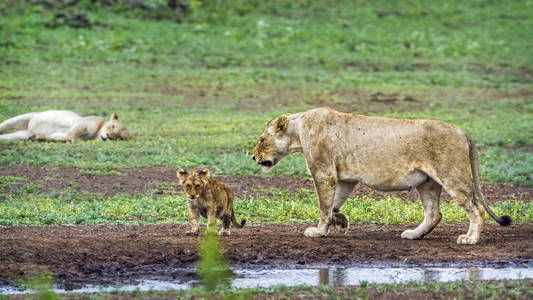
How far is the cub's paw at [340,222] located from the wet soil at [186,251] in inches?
3.6

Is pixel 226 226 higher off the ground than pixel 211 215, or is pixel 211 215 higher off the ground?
pixel 211 215

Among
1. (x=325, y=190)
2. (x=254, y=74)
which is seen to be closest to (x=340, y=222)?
(x=325, y=190)

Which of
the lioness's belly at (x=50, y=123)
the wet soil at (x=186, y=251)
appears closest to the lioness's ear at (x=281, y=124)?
the wet soil at (x=186, y=251)

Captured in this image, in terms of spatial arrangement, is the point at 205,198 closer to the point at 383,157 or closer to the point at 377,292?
the point at 383,157

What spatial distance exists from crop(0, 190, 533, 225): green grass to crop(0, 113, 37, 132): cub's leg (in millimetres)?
5608

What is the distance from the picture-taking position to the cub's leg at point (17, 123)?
1755 centimetres

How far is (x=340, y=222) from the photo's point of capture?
9688 millimetres

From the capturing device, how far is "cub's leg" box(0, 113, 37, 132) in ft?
57.6

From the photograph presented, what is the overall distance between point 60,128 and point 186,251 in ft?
32.0

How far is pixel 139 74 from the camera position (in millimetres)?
24922

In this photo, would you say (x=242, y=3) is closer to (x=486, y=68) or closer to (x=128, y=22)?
(x=128, y=22)

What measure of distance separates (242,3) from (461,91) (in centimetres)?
1272

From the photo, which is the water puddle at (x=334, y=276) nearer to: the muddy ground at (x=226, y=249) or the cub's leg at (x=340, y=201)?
the muddy ground at (x=226, y=249)

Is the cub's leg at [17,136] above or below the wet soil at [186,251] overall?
above
